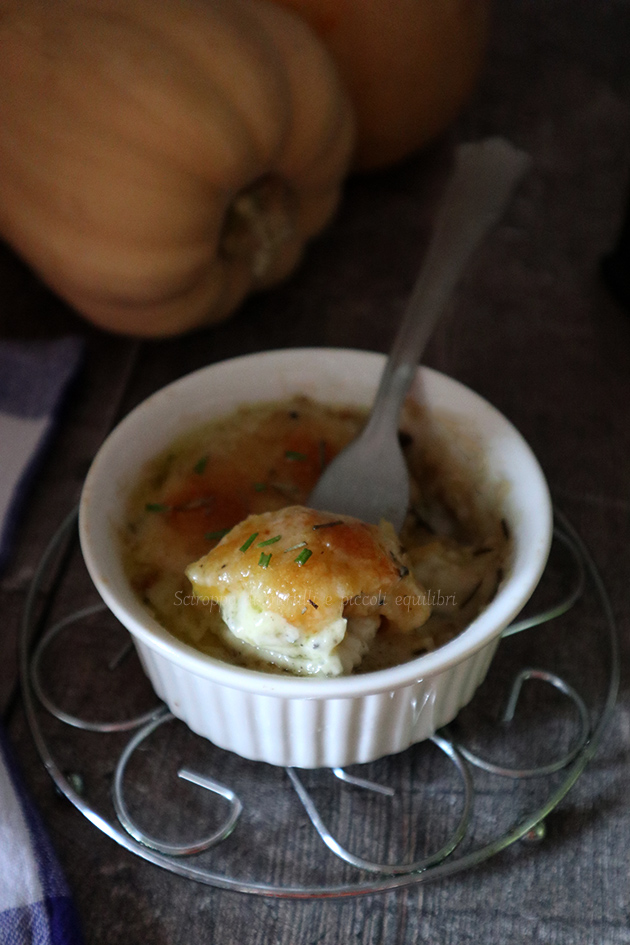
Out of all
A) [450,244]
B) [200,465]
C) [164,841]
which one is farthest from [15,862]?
[450,244]

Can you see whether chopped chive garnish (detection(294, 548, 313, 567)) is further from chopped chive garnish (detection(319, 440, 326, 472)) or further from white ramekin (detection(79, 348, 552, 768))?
chopped chive garnish (detection(319, 440, 326, 472))

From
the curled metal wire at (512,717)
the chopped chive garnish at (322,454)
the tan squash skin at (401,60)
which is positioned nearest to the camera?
the curled metal wire at (512,717)

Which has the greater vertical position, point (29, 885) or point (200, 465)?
point (200, 465)

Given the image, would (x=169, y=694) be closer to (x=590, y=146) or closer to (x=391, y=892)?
(x=391, y=892)

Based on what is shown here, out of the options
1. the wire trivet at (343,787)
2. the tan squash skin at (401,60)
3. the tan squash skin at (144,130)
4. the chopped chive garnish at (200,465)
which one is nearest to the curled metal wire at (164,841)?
the wire trivet at (343,787)

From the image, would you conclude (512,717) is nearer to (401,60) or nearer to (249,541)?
(249,541)

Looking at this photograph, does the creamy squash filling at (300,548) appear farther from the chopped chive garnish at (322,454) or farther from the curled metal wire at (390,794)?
the curled metal wire at (390,794)

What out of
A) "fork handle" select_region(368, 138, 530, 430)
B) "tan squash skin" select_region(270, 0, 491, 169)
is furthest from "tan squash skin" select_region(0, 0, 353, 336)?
"fork handle" select_region(368, 138, 530, 430)
